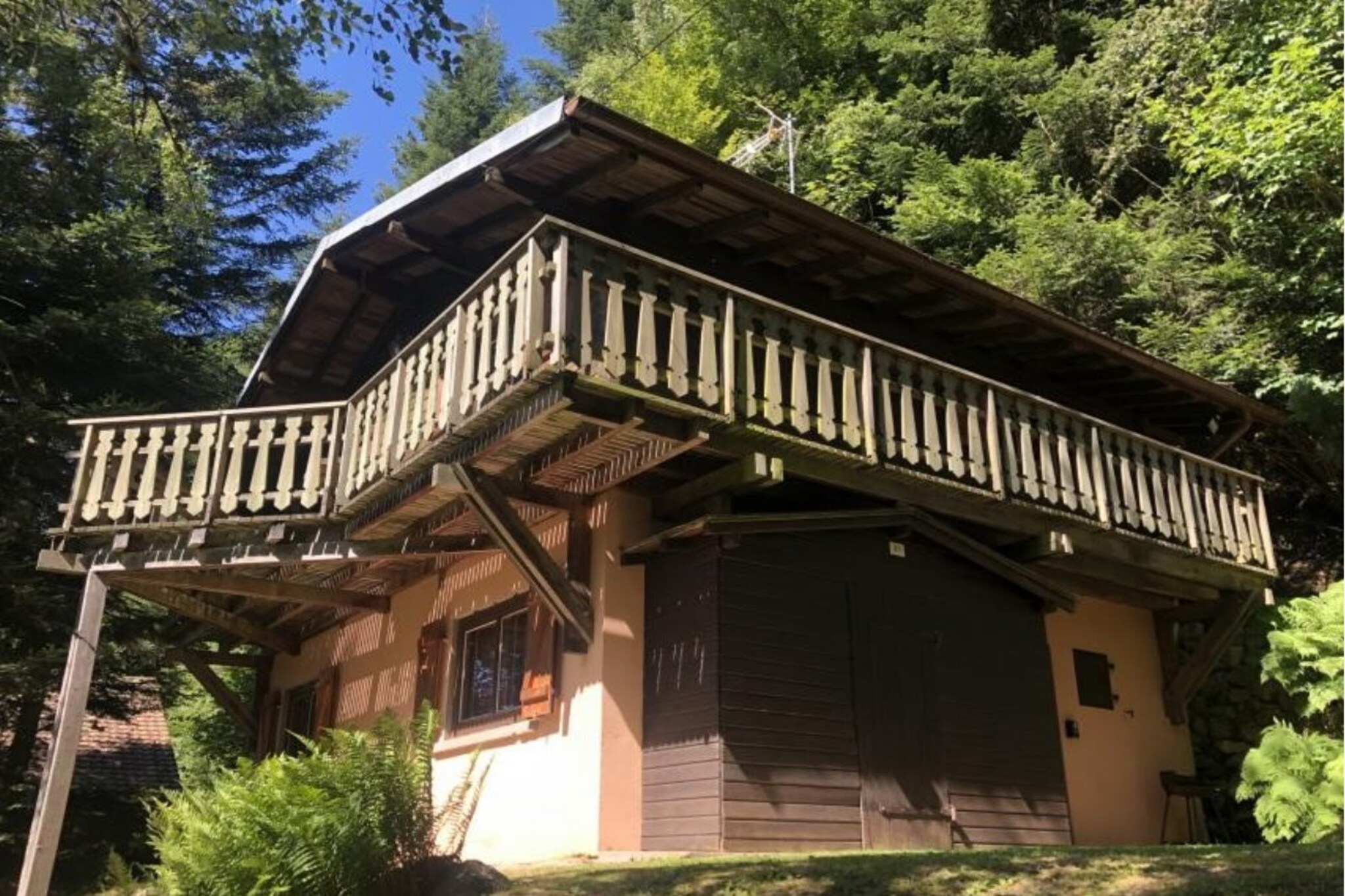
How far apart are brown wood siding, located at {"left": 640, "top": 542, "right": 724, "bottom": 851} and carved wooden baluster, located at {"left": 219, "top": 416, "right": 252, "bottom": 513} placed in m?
3.93

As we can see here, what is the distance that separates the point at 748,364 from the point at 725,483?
0.92m

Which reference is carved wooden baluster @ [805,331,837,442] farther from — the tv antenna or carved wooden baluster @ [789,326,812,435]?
the tv antenna

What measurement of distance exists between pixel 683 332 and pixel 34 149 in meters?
13.8

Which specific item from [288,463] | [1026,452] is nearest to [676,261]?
[1026,452]

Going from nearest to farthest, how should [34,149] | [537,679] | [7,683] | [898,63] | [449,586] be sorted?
[537,679] → [449,586] → [7,683] → [34,149] → [898,63]

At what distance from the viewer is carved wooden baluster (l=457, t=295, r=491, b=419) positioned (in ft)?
25.7

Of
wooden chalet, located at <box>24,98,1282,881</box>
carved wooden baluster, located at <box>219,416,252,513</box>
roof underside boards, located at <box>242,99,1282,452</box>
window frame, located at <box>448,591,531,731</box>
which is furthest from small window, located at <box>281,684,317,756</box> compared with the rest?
carved wooden baluster, located at <box>219,416,252,513</box>

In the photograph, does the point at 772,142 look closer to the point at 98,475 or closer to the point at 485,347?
the point at 98,475

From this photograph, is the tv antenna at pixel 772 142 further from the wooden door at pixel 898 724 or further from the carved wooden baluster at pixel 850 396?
the wooden door at pixel 898 724

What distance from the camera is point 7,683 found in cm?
1436

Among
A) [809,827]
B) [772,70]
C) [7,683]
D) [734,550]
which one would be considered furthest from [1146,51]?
[7,683]

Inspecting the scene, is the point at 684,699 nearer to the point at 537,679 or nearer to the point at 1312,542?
the point at 537,679

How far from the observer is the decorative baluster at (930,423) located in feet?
29.4

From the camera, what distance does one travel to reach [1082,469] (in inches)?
402
